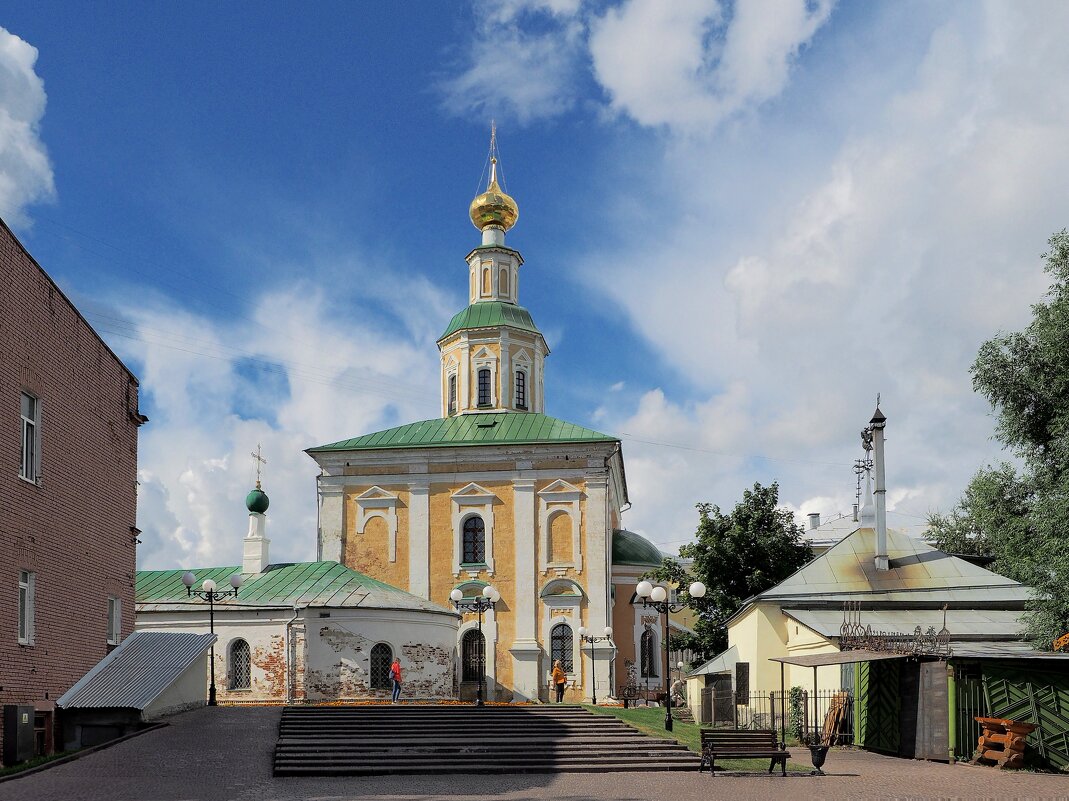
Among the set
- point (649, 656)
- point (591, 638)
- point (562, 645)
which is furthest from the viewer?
point (649, 656)

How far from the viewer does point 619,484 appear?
1854 inches

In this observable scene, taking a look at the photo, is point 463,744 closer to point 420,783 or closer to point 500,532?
point 420,783

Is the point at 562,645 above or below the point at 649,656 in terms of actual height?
above

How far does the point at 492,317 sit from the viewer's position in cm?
4528

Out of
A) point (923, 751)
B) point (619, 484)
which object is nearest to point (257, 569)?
point (619, 484)

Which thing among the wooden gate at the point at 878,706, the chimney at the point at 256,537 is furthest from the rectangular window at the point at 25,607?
the chimney at the point at 256,537

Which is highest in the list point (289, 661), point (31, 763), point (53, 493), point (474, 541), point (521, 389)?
point (521, 389)

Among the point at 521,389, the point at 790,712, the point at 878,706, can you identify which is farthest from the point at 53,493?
the point at 521,389

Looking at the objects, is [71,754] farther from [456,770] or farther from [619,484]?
[619,484]

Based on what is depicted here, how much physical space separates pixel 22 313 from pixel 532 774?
1084cm

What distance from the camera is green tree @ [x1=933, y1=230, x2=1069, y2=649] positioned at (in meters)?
23.9

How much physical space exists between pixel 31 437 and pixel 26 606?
2657 mm

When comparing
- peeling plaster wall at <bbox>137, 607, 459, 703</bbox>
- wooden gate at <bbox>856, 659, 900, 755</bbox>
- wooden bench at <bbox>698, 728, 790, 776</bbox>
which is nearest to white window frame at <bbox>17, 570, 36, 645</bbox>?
wooden bench at <bbox>698, 728, 790, 776</bbox>

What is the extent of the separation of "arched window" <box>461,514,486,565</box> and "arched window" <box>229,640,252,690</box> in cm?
873
